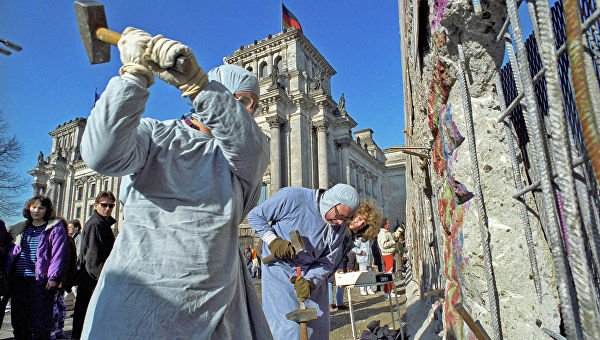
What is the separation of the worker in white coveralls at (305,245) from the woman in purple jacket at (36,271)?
2453 millimetres

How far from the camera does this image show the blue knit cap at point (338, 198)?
121 inches

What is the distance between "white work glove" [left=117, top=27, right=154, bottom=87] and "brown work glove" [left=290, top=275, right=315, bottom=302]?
77.9 inches

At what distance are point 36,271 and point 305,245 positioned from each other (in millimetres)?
3059

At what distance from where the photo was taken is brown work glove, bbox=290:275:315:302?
9.12 ft

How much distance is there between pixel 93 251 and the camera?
4059 millimetres

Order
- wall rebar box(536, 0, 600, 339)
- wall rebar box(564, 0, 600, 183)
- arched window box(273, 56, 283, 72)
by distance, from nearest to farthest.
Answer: wall rebar box(564, 0, 600, 183) → wall rebar box(536, 0, 600, 339) → arched window box(273, 56, 283, 72)

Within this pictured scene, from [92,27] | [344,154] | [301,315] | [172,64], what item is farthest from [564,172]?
[344,154]

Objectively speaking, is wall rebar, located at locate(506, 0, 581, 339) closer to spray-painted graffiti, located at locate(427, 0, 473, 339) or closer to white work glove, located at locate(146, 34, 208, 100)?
spray-painted graffiti, located at locate(427, 0, 473, 339)

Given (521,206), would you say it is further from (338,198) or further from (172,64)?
(172,64)

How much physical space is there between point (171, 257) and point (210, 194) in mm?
260

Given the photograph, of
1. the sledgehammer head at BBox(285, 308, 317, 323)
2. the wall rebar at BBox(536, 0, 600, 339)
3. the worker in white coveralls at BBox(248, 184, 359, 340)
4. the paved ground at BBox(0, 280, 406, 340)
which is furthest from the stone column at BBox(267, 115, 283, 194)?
the wall rebar at BBox(536, 0, 600, 339)

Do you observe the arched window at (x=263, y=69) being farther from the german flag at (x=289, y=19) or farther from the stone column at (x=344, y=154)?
the stone column at (x=344, y=154)

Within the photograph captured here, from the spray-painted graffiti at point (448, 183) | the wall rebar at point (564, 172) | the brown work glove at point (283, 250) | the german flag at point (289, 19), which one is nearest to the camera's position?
the wall rebar at point (564, 172)

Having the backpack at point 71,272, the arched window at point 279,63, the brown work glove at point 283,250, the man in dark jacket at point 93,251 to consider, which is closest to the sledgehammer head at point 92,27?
the brown work glove at point 283,250
